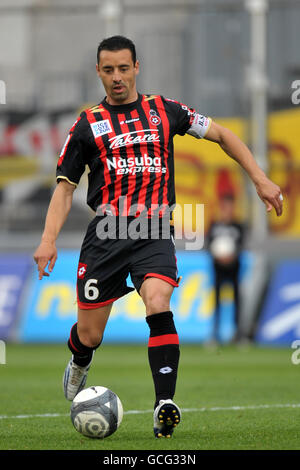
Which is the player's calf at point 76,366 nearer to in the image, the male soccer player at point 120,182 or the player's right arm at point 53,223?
the male soccer player at point 120,182

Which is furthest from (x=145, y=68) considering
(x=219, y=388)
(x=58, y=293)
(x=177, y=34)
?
(x=219, y=388)

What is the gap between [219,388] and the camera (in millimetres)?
8328

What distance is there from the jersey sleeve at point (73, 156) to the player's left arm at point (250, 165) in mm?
777

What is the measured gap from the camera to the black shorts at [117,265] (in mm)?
5555

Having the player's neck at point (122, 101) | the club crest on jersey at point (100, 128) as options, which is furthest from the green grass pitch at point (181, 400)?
the player's neck at point (122, 101)

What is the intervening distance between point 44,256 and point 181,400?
2461 mm

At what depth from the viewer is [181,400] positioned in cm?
739

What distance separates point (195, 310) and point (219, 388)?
17.7 feet

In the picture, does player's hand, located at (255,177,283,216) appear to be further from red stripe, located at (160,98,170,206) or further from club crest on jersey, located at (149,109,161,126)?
club crest on jersey, located at (149,109,161,126)

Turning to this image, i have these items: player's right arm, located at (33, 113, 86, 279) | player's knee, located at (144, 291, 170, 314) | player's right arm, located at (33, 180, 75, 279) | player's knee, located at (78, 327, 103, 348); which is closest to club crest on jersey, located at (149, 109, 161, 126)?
player's right arm, located at (33, 113, 86, 279)

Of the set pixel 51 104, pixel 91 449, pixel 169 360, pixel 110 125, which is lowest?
pixel 91 449

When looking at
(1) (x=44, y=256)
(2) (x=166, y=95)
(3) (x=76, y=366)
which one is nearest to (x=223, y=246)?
(2) (x=166, y=95)

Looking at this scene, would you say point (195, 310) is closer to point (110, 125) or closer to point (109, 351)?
point (109, 351)

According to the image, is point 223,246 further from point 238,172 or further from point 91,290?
point 91,290
